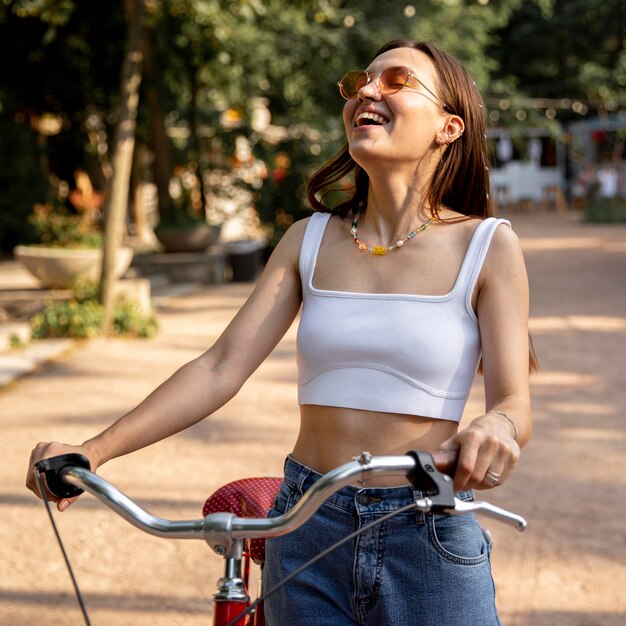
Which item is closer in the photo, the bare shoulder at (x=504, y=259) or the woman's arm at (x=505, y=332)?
the woman's arm at (x=505, y=332)

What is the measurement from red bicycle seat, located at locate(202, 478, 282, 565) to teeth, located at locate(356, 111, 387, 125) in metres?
0.76

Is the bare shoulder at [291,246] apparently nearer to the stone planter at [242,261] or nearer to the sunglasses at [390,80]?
the sunglasses at [390,80]

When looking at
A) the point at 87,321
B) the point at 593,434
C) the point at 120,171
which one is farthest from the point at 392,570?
the point at 120,171

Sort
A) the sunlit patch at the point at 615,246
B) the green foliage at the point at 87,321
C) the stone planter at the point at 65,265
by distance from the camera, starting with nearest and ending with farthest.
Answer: the green foliage at the point at 87,321, the stone planter at the point at 65,265, the sunlit patch at the point at 615,246

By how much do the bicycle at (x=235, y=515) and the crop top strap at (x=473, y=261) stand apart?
46 cm

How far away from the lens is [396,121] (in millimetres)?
2041

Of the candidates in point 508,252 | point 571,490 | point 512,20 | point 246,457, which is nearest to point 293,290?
point 508,252

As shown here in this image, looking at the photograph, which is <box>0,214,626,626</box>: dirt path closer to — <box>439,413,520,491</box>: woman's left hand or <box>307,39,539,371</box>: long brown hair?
<box>307,39,539,371</box>: long brown hair

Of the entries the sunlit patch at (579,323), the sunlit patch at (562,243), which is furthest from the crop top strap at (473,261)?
the sunlit patch at (562,243)

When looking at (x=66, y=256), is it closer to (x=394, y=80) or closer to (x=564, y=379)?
(x=564, y=379)

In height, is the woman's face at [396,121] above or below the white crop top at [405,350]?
above

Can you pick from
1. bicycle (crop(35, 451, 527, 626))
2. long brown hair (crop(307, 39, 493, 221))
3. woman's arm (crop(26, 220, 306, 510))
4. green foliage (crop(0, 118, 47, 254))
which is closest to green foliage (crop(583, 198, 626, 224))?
green foliage (crop(0, 118, 47, 254))

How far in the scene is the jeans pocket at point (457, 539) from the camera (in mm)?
1919

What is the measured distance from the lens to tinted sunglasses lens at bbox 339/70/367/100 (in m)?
2.11
